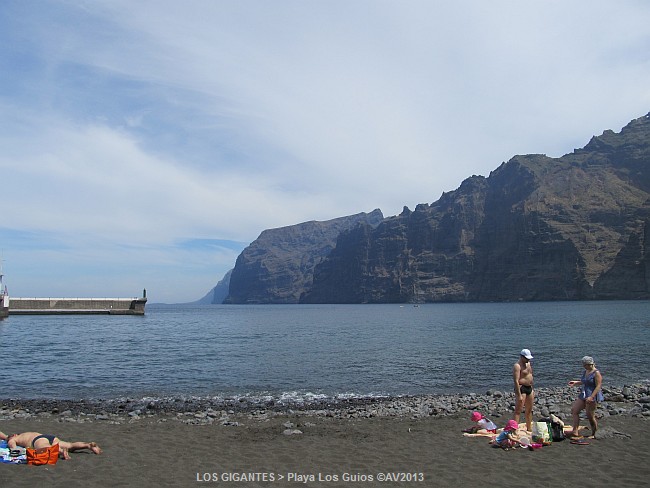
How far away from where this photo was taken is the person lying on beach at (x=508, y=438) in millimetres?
14195

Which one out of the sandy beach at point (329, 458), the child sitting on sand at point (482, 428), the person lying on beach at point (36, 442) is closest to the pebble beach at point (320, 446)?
the sandy beach at point (329, 458)

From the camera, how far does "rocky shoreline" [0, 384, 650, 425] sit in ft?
66.0

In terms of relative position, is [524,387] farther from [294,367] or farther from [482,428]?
[294,367]

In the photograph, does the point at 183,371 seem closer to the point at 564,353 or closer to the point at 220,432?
the point at 220,432

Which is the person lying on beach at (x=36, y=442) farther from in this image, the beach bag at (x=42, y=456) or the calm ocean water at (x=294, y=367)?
the calm ocean water at (x=294, y=367)

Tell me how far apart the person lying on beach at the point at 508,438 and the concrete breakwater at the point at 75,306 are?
481 ft

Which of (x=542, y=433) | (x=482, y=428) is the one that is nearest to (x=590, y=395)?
(x=542, y=433)

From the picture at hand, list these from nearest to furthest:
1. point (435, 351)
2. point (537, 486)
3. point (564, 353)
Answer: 1. point (537, 486)
2. point (564, 353)
3. point (435, 351)

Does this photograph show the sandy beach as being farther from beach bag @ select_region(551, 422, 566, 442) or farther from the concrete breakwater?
the concrete breakwater

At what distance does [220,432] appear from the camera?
687 inches

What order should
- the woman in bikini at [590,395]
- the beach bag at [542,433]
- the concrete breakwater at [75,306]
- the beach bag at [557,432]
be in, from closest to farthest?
the beach bag at [542,433] → the beach bag at [557,432] → the woman in bikini at [590,395] → the concrete breakwater at [75,306]

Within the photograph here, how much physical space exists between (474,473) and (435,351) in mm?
37803

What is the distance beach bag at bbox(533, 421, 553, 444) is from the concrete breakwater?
14719cm

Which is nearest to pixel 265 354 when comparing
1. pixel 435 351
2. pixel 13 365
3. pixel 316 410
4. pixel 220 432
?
pixel 435 351
